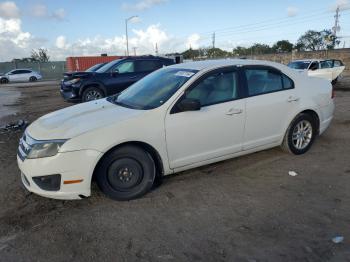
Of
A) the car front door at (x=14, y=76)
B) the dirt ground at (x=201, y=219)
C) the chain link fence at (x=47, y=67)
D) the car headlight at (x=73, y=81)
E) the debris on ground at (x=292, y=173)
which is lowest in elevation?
the dirt ground at (x=201, y=219)

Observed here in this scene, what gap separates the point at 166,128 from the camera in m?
4.22

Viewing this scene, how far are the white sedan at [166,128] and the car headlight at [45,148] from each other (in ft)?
0.04

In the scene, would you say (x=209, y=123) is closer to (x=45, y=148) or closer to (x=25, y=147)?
(x=45, y=148)

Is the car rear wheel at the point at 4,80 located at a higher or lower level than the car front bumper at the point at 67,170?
higher

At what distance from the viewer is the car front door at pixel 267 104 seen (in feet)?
16.1

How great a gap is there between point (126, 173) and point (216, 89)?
1.65 m

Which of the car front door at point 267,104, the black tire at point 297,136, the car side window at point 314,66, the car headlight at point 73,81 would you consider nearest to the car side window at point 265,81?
the car front door at point 267,104

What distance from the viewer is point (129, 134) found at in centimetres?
401

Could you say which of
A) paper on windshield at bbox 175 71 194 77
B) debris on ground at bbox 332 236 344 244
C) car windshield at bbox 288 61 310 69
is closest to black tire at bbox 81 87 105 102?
paper on windshield at bbox 175 71 194 77

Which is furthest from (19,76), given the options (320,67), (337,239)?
(337,239)

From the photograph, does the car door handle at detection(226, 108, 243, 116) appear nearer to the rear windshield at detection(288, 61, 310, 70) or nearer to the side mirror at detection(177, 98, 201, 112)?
the side mirror at detection(177, 98, 201, 112)

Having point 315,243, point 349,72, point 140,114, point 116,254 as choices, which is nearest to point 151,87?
point 140,114

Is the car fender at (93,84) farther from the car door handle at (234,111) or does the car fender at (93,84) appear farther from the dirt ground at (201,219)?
the car door handle at (234,111)

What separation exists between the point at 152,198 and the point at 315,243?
1.89 m
